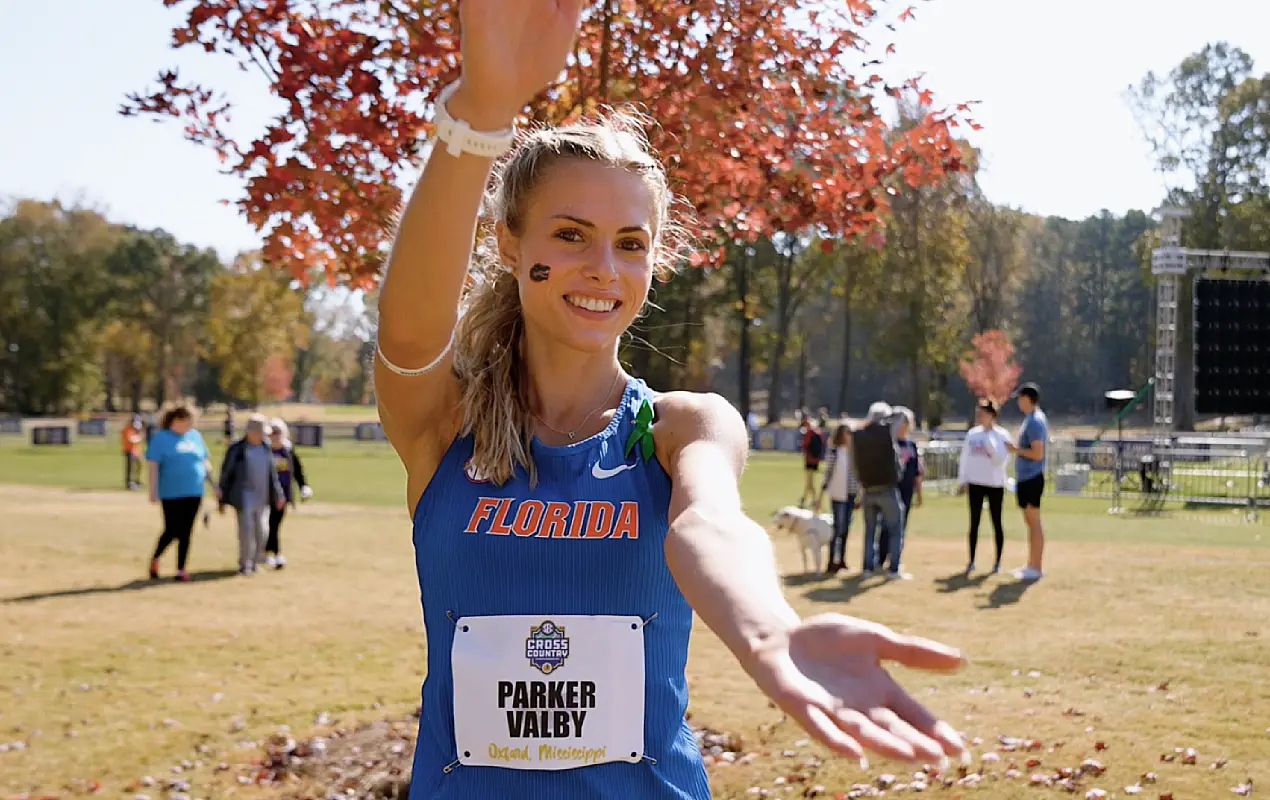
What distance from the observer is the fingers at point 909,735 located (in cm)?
131

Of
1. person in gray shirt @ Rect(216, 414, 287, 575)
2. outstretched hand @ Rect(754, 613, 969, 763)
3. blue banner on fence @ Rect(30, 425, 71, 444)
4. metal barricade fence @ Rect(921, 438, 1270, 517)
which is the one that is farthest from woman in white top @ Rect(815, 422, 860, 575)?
blue banner on fence @ Rect(30, 425, 71, 444)

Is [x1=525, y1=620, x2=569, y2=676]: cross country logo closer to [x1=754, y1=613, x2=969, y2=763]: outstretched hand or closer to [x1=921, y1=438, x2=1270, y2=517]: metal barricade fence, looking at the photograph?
[x1=754, y1=613, x2=969, y2=763]: outstretched hand

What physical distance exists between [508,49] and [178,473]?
13.1 metres

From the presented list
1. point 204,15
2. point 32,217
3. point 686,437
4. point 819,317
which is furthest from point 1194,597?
point 32,217

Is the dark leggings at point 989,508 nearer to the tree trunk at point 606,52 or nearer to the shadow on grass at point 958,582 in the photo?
the shadow on grass at point 958,582

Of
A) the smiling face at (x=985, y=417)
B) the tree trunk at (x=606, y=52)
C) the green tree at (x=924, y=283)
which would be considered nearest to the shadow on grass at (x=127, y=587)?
the smiling face at (x=985, y=417)

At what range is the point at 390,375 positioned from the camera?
2.31 metres

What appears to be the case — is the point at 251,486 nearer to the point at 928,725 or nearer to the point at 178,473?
the point at 178,473

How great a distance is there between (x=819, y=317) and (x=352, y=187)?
83.7 metres

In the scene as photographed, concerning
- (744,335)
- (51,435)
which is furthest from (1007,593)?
(744,335)

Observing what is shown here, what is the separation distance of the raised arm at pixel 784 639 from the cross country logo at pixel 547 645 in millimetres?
329

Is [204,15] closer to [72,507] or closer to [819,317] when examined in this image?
[72,507]

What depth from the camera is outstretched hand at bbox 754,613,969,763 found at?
52.0 inches

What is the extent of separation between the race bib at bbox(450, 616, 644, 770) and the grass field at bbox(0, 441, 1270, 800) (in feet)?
16.0
